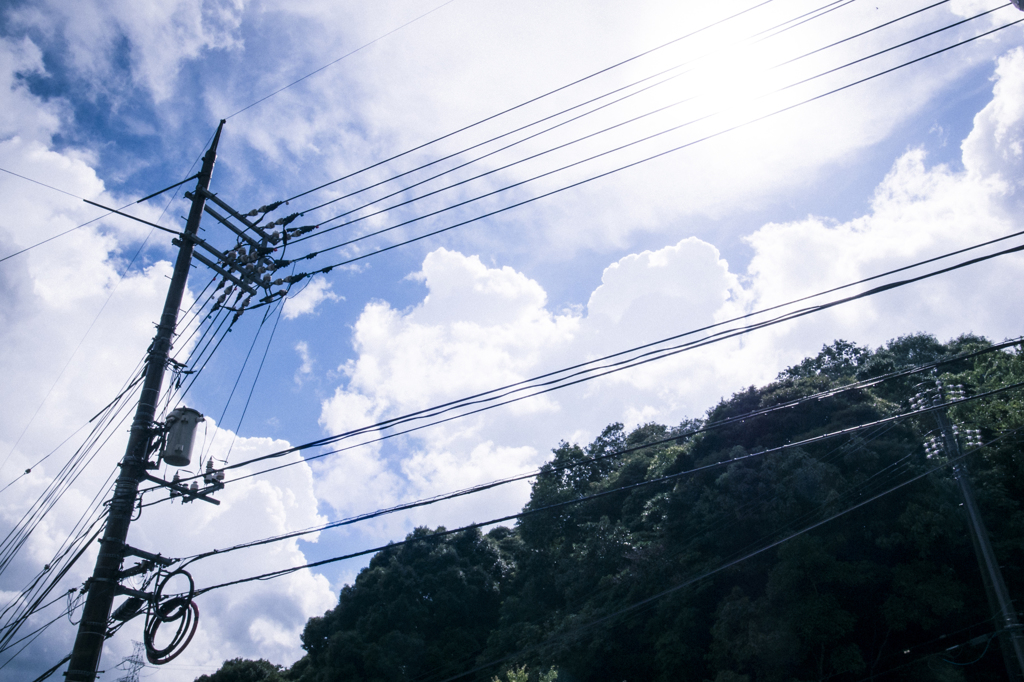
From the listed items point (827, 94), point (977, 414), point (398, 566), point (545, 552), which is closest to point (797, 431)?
point (977, 414)

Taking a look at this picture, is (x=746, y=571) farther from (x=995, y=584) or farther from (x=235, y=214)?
(x=235, y=214)

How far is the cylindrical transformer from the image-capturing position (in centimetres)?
1022

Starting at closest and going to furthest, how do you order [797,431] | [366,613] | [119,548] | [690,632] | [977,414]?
[119,548]
[977,414]
[690,632]
[797,431]
[366,613]

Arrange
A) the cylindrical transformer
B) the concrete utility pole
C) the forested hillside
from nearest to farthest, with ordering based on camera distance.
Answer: the concrete utility pole < the cylindrical transformer < the forested hillside

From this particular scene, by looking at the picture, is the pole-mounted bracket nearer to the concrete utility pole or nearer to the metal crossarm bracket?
the concrete utility pole

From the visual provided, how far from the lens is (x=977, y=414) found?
74.5 ft

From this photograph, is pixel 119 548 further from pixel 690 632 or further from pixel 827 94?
pixel 690 632

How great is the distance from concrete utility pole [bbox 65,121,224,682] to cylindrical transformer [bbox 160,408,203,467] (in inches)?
13.8

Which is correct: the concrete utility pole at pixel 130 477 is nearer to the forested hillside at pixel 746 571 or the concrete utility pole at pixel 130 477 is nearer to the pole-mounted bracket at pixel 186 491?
the pole-mounted bracket at pixel 186 491

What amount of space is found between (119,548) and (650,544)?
23389 millimetres

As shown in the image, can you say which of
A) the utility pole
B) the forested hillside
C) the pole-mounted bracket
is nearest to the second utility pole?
the utility pole

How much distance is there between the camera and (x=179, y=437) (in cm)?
1034

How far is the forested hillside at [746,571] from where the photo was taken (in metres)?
20.8

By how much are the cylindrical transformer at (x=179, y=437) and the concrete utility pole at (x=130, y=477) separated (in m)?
0.35
